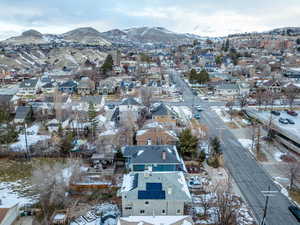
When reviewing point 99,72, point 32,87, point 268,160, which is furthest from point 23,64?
point 268,160

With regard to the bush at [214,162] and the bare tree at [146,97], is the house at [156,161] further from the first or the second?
the bare tree at [146,97]

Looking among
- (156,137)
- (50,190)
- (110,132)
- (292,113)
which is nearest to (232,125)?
(292,113)

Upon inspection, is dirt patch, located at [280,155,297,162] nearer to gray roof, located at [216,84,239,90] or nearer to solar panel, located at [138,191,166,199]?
solar panel, located at [138,191,166,199]

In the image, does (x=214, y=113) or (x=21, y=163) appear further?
(x=214, y=113)

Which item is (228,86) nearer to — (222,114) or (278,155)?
(222,114)

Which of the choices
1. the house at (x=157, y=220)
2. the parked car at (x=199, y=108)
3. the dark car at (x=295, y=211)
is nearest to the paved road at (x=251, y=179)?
the dark car at (x=295, y=211)

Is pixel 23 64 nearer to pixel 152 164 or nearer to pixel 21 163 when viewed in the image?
pixel 21 163
